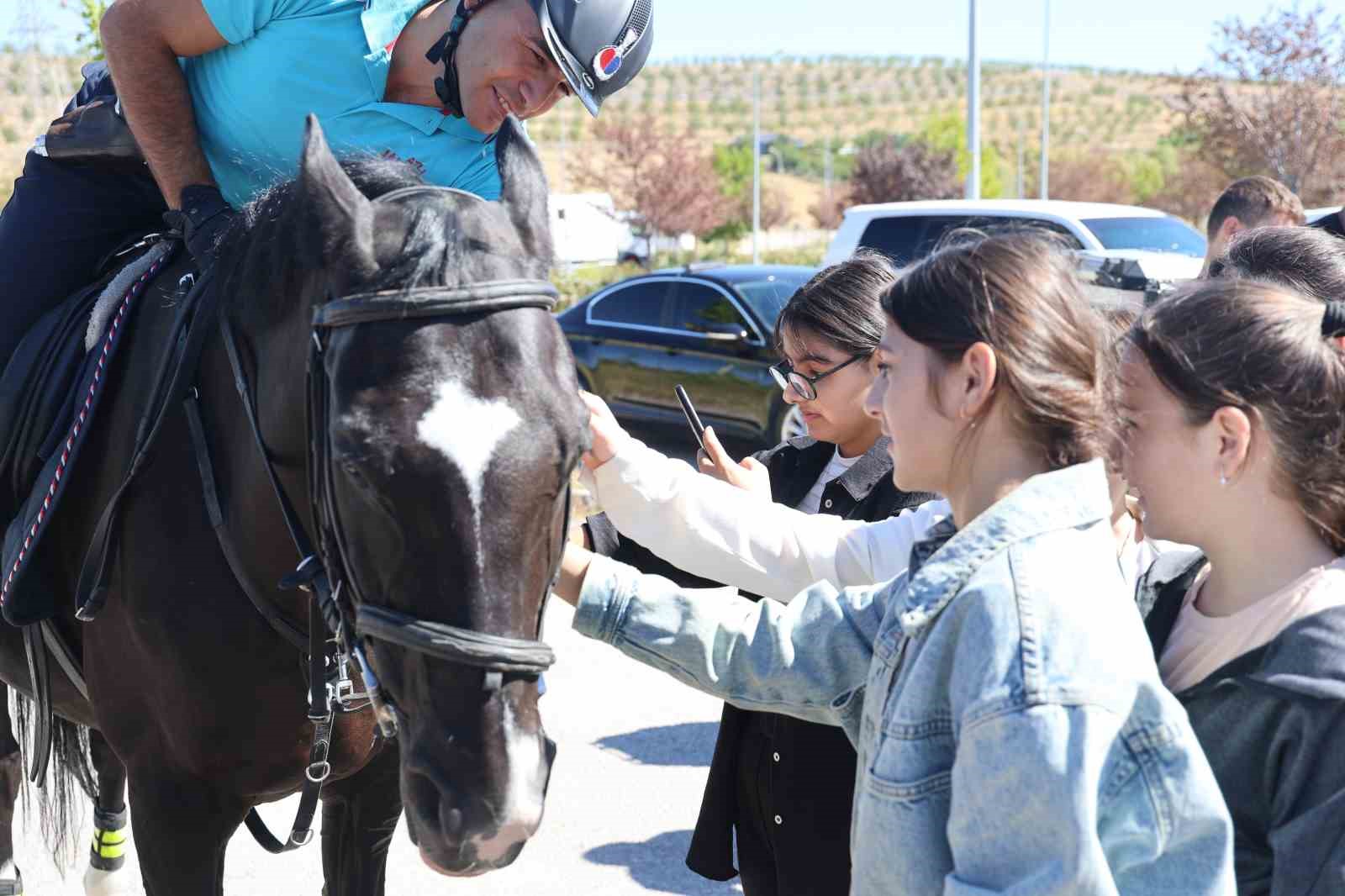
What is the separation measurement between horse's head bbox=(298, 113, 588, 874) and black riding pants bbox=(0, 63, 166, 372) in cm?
148

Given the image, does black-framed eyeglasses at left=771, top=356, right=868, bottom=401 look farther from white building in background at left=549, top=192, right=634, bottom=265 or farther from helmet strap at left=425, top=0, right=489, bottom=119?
white building in background at left=549, top=192, right=634, bottom=265

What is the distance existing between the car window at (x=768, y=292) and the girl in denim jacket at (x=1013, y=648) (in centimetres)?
930

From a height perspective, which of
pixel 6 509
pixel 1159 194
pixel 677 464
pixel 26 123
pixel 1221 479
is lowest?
pixel 1159 194

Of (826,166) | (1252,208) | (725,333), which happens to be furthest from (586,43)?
(826,166)

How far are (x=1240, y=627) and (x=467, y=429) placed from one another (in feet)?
3.67

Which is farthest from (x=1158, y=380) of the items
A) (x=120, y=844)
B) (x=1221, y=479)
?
(x=120, y=844)

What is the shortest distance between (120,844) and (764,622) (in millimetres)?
2681

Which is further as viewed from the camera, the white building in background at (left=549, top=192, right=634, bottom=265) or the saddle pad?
the white building in background at (left=549, top=192, right=634, bottom=265)

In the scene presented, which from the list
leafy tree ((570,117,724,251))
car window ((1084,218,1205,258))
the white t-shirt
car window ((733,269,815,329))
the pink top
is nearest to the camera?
the pink top

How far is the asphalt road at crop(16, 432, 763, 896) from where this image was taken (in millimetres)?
4430

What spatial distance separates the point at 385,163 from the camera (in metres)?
2.36

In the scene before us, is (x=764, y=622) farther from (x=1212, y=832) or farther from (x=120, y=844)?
(x=120, y=844)

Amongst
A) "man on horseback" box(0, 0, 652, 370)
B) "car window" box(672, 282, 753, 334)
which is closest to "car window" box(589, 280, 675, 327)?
"car window" box(672, 282, 753, 334)

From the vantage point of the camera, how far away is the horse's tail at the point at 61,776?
361 cm
